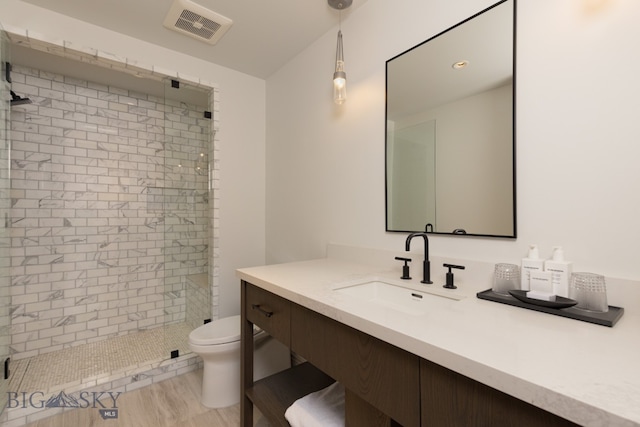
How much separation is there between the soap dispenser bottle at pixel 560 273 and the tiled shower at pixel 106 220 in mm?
2220

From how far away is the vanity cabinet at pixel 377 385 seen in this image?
1.92ft

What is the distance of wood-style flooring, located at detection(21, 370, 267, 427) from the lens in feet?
5.51

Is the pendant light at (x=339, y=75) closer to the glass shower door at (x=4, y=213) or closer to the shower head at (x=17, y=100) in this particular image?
the glass shower door at (x=4, y=213)

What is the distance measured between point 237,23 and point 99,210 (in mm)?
2168

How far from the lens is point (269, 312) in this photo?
1.30 metres

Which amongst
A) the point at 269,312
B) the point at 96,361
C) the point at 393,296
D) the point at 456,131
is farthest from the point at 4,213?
the point at 456,131

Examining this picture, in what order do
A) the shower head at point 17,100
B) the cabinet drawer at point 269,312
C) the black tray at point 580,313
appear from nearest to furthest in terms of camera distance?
1. the black tray at point 580,313
2. the cabinet drawer at point 269,312
3. the shower head at point 17,100

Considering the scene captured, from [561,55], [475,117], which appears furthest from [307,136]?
[561,55]

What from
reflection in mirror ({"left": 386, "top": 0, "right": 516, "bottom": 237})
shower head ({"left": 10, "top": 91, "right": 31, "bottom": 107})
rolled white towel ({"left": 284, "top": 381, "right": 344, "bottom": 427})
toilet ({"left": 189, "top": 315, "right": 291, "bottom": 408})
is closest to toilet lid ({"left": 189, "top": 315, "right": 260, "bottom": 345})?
toilet ({"left": 189, "top": 315, "right": 291, "bottom": 408})

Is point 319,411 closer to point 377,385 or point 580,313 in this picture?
Result: point 377,385

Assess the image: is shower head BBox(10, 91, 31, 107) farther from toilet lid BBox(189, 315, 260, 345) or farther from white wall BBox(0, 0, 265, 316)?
toilet lid BBox(189, 315, 260, 345)

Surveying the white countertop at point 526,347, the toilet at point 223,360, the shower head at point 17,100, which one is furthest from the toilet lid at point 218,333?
the shower head at point 17,100

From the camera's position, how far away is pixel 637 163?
87 cm

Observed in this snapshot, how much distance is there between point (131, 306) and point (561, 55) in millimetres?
3653
